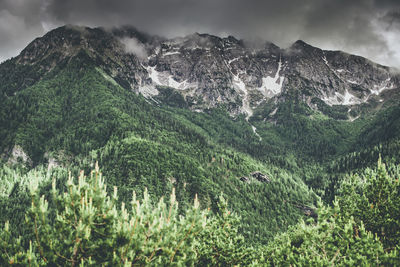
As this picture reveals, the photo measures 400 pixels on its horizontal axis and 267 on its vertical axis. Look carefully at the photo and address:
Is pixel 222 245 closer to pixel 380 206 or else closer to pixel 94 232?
pixel 94 232

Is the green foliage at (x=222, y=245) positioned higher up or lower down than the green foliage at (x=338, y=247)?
lower down

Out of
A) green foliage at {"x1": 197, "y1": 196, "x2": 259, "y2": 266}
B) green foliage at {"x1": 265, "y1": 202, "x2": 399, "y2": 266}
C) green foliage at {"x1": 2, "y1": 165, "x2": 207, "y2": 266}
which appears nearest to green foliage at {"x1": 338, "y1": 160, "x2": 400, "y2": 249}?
green foliage at {"x1": 265, "y1": 202, "x2": 399, "y2": 266}

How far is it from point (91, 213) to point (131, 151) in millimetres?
187302

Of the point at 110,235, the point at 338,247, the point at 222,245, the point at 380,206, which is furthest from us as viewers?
the point at 380,206

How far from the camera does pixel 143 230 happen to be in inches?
463

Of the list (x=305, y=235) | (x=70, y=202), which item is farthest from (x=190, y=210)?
(x=305, y=235)

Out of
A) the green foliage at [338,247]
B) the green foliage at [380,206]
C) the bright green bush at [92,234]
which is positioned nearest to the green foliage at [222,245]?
the green foliage at [338,247]

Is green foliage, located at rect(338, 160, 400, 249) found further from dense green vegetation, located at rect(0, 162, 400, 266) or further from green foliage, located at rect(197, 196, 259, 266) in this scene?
green foliage, located at rect(197, 196, 259, 266)

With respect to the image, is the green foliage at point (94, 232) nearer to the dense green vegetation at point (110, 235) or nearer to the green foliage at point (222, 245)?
the dense green vegetation at point (110, 235)

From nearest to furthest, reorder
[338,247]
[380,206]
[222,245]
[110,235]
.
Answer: [110,235], [338,247], [222,245], [380,206]

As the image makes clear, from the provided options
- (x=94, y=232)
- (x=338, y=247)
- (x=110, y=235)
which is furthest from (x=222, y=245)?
(x=94, y=232)

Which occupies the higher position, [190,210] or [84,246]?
[190,210]

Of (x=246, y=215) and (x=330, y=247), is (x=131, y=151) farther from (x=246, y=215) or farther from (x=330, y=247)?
(x=330, y=247)

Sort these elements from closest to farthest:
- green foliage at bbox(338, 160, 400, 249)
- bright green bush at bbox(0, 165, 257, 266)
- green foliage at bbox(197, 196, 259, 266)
Result: bright green bush at bbox(0, 165, 257, 266)
green foliage at bbox(338, 160, 400, 249)
green foliage at bbox(197, 196, 259, 266)
